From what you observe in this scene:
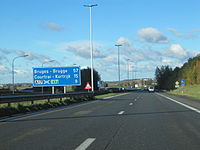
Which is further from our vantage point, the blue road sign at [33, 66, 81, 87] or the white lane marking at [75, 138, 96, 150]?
the blue road sign at [33, 66, 81, 87]

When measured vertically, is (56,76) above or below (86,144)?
above

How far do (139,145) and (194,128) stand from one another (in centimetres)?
361

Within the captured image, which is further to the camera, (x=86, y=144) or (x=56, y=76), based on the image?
(x=56, y=76)

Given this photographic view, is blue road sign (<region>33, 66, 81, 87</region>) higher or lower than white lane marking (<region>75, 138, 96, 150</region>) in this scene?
higher

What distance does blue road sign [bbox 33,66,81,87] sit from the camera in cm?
3391

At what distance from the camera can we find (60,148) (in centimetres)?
702

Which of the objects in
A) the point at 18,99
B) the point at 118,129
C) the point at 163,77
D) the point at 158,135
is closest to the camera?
the point at 158,135

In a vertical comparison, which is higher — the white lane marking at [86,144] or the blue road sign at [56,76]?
the blue road sign at [56,76]

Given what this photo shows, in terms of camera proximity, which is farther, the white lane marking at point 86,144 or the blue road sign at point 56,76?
the blue road sign at point 56,76

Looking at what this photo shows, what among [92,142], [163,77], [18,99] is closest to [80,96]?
[18,99]

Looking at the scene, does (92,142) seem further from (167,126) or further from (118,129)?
(167,126)

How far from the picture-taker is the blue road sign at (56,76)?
33.9m

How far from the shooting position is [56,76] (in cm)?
3425

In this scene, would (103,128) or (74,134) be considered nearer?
(74,134)
